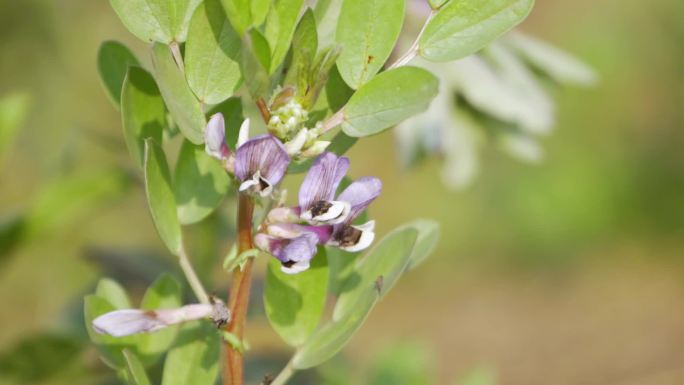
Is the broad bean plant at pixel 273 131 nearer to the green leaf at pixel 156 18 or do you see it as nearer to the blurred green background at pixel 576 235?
the green leaf at pixel 156 18

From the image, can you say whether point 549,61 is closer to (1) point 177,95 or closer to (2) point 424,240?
(2) point 424,240

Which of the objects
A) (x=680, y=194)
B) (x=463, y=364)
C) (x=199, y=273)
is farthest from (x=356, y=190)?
(x=680, y=194)

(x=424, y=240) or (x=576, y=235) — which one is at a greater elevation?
(x=424, y=240)

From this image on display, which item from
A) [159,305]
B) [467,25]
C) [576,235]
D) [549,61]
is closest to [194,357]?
[159,305]

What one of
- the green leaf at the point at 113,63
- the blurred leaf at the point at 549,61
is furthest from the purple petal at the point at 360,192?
the blurred leaf at the point at 549,61

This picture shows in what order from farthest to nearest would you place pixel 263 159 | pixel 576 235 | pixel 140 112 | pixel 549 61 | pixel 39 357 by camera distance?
pixel 576 235
pixel 549 61
pixel 39 357
pixel 140 112
pixel 263 159

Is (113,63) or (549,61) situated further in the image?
(549,61)

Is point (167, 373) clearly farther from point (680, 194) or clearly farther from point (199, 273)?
point (680, 194)
